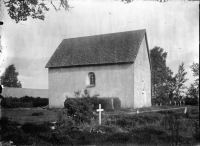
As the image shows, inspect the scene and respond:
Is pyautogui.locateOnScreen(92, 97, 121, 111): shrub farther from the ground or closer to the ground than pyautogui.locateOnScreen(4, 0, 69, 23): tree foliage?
closer to the ground

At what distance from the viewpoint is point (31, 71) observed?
10.7 metres

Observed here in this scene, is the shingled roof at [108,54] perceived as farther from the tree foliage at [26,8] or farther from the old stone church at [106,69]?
the tree foliage at [26,8]

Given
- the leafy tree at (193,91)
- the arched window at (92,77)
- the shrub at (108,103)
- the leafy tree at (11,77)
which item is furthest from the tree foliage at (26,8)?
the arched window at (92,77)

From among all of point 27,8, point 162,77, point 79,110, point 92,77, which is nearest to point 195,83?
point 79,110

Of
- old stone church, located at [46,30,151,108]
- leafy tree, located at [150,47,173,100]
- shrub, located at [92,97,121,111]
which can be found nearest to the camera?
leafy tree, located at [150,47,173,100]

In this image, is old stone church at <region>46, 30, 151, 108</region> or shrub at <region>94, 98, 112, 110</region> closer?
shrub at <region>94, 98, 112, 110</region>

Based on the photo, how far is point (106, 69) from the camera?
78.2 ft

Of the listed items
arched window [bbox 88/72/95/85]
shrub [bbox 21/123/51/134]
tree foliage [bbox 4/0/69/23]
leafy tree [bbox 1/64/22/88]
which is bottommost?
shrub [bbox 21/123/51/134]

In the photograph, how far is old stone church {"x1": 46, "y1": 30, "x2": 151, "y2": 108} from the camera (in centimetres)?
2284

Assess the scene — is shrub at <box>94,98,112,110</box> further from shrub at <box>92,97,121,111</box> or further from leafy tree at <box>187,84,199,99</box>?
leafy tree at <box>187,84,199,99</box>

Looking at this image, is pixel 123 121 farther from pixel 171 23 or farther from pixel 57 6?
pixel 57 6

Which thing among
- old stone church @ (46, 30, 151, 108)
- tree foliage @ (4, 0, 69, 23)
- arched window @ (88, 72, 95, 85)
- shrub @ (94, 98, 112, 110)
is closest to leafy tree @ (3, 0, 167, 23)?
tree foliage @ (4, 0, 69, 23)

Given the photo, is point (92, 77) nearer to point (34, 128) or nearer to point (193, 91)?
point (34, 128)

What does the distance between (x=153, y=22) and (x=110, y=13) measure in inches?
80.3
